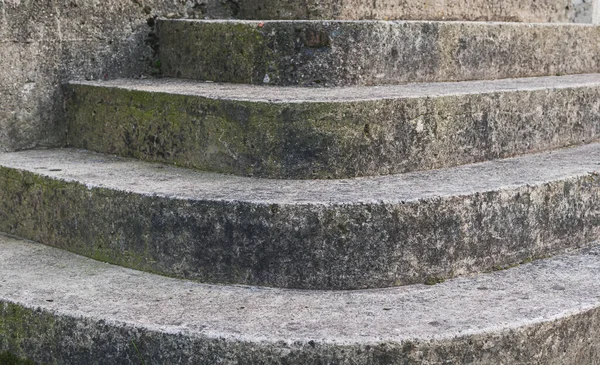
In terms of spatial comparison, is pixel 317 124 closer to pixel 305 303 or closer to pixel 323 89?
pixel 323 89

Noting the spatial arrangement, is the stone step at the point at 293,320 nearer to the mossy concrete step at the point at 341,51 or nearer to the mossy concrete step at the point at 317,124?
the mossy concrete step at the point at 317,124

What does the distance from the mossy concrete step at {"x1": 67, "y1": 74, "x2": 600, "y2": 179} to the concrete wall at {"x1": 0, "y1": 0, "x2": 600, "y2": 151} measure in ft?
0.41

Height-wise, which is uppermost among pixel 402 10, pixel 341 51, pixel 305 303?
pixel 402 10

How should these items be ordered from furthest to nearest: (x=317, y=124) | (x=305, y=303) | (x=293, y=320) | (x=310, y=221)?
(x=317, y=124), (x=310, y=221), (x=305, y=303), (x=293, y=320)

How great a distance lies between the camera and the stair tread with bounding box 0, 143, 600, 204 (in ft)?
10.3

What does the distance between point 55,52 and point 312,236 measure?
6.80ft

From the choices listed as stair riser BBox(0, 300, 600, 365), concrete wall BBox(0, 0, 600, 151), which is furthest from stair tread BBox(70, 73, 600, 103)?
stair riser BBox(0, 300, 600, 365)

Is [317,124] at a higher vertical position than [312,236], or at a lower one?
higher

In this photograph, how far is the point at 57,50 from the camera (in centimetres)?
431

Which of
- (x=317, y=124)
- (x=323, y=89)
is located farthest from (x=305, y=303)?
(x=323, y=89)

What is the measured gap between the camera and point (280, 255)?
3.04 meters

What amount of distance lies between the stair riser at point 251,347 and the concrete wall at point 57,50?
151 cm

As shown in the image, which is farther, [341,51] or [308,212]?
[341,51]

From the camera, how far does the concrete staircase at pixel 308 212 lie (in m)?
2.73
